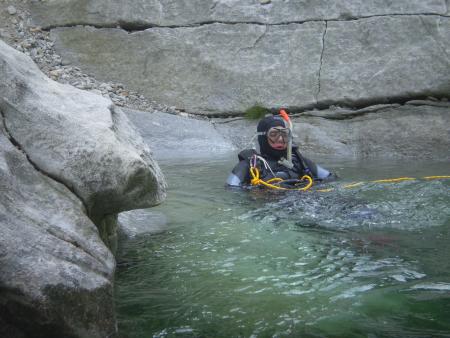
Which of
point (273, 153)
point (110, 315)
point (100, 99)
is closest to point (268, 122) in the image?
point (273, 153)

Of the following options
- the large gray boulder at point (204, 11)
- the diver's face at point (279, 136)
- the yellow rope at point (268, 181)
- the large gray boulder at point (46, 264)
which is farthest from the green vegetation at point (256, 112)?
the large gray boulder at point (46, 264)

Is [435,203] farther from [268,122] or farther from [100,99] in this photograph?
[100,99]

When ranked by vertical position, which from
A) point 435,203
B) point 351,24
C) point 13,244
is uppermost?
point 351,24

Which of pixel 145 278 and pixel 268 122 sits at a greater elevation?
pixel 268 122

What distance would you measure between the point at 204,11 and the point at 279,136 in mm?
4959

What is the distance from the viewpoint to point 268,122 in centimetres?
594

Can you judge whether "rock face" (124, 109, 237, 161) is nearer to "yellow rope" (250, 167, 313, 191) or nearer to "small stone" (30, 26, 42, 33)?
"yellow rope" (250, 167, 313, 191)

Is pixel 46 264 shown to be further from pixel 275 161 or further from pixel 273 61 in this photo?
pixel 273 61

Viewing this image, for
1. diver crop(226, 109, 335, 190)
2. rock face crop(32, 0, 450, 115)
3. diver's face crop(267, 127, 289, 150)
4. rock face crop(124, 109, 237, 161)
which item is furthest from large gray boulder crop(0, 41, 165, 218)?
rock face crop(32, 0, 450, 115)

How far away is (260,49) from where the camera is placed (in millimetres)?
9633

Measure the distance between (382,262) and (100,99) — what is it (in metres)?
1.80

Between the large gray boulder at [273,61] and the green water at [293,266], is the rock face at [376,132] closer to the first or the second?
the large gray boulder at [273,61]


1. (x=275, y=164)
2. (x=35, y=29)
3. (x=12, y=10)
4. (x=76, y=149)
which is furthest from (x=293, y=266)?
(x=12, y=10)

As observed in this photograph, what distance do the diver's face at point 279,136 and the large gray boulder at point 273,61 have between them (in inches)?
141
